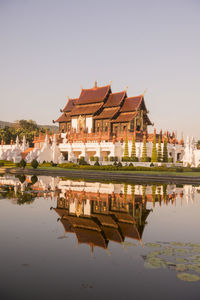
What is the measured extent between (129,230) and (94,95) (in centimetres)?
4971

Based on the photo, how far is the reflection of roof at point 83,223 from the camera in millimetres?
8876

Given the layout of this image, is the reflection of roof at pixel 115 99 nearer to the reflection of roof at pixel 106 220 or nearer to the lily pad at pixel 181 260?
the reflection of roof at pixel 106 220

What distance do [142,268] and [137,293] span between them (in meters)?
1.05

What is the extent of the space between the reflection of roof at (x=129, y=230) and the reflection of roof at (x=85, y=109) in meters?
44.8

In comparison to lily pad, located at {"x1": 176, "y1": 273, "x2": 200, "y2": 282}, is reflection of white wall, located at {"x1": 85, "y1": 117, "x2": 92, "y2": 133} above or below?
above

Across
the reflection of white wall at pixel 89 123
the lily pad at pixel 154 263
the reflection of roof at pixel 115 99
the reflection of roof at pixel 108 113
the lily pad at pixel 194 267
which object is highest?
the reflection of roof at pixel 115 99

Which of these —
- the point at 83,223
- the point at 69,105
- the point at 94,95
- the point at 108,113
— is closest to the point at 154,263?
the point at 83,223

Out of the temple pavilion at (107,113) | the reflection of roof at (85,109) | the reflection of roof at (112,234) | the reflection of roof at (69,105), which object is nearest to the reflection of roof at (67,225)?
the reflection of roof at (112,234)

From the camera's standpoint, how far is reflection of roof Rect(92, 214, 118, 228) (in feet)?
30.5

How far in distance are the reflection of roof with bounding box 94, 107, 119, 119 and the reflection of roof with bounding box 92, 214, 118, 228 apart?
4084 cm

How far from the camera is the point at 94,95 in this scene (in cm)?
5659

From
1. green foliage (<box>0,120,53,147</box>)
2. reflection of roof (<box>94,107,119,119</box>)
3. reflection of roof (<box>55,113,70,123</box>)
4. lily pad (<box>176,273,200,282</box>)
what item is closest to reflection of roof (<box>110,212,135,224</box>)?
lily pad (<box>176,273,200,282</box>)

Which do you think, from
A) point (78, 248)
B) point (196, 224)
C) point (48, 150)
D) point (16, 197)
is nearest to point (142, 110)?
point (48, 150)

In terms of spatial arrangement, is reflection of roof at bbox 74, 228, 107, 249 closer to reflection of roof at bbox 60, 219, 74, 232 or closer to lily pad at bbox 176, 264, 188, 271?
reflection of roof at bbox 60, 219, 74, 232
